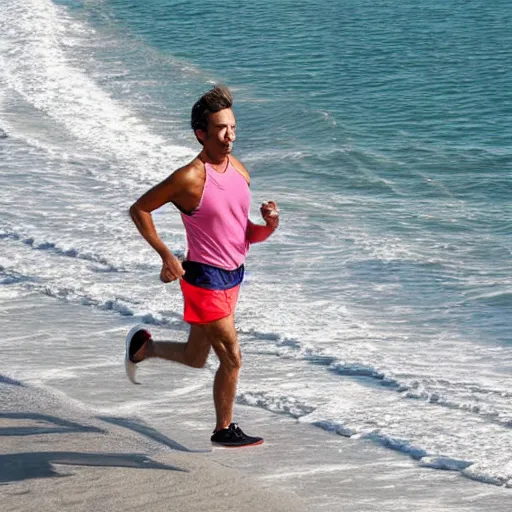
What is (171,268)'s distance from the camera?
5.36 metres

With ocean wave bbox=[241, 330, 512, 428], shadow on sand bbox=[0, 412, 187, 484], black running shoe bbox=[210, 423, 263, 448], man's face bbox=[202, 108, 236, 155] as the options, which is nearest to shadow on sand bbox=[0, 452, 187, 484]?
shadow on sand bbox=[0, 412, 187, 484]

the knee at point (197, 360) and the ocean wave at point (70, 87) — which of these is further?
the ocean wave at point (70, 87)

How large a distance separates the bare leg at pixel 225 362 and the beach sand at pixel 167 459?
9.8 inches

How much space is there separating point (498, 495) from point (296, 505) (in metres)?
0.94

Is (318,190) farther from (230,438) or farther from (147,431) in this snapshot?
(230,438)

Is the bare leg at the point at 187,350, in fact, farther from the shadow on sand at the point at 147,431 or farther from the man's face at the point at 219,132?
the man's face at the point at 219,132

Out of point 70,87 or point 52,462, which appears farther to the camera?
point 70,87

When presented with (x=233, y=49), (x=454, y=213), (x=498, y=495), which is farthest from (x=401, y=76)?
(x=498, y=495)

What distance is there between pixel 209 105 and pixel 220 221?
0.51 metres

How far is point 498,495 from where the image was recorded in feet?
18.2

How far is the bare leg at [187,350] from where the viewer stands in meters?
5.83

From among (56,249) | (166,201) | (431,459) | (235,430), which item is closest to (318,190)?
(56,249)

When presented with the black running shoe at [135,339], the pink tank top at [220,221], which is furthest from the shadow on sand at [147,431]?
the pink tank top at [220,221]

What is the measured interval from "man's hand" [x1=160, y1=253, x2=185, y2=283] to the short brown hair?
1.97ft
